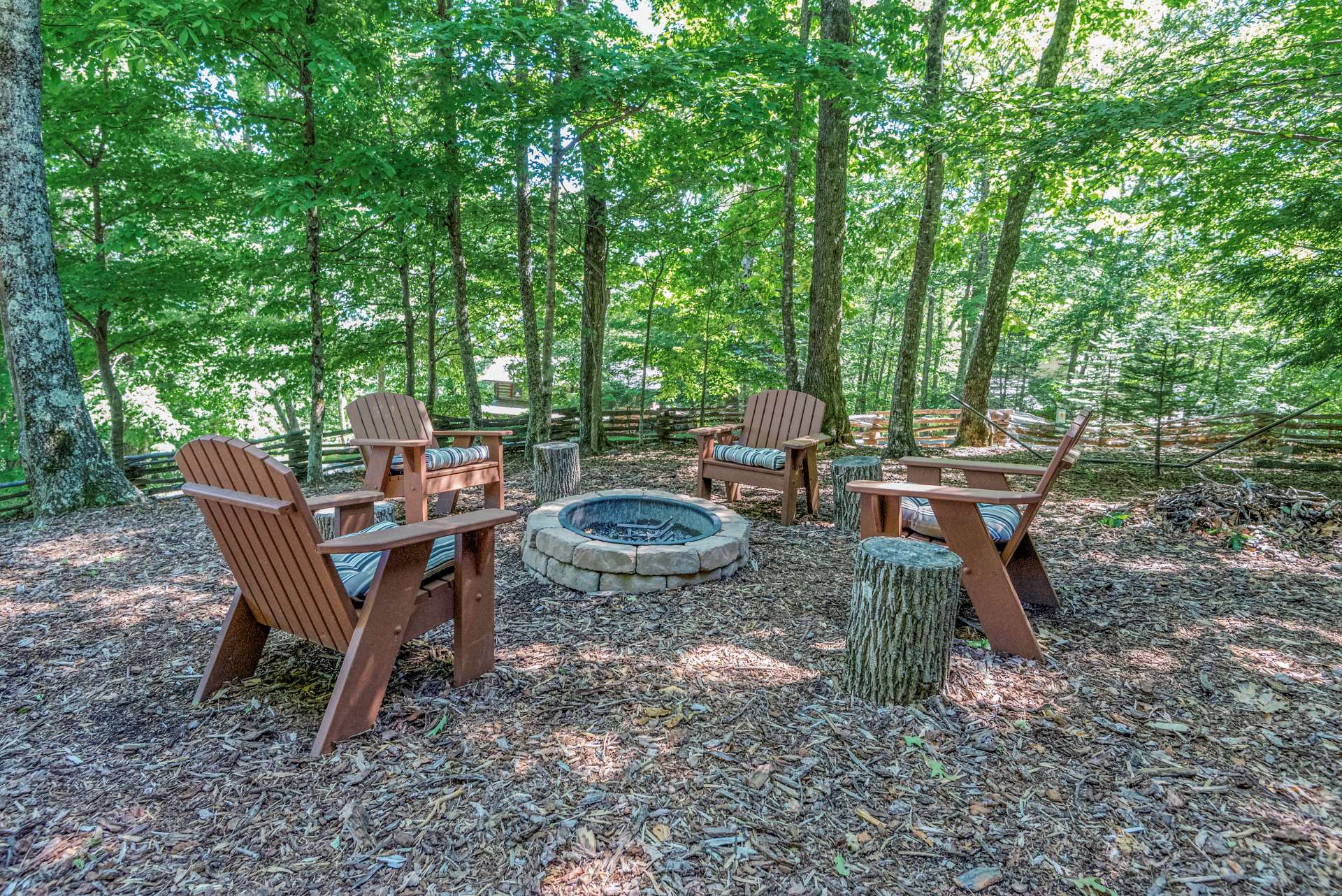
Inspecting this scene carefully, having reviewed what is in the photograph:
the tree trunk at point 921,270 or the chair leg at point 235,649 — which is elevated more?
the tree trunk at point 921,270

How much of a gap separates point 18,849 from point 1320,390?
16.1m

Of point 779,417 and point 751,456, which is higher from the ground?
point 779,417

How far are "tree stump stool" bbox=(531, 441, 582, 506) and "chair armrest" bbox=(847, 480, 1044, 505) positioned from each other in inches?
93.9

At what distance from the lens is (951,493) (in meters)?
2.06

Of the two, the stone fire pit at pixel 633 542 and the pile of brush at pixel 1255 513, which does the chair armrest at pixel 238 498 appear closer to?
the stone fire pit at pixel 633 542

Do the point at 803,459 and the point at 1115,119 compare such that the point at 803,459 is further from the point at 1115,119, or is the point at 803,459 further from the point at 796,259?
the point at 796,259

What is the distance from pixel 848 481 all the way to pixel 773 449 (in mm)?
654

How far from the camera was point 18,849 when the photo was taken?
1.23m

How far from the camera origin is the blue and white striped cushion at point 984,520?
235 cm

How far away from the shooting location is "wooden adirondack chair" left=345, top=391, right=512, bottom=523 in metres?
3.60

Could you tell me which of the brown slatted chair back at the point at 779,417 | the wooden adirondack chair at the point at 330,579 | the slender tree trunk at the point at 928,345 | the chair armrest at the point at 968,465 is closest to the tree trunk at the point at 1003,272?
the brown slatted chair back at the point at 779,417

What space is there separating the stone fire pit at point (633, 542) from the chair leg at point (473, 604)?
84 cm

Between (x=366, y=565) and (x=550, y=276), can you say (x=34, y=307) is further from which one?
(x=366, y=565)

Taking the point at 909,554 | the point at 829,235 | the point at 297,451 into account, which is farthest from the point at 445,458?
the point at 829,235
